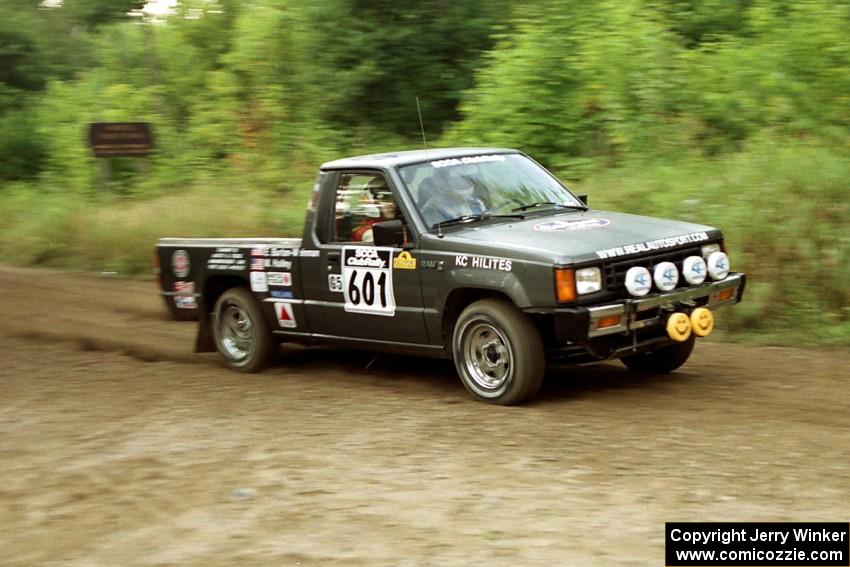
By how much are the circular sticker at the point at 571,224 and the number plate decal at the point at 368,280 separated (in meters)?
1.12

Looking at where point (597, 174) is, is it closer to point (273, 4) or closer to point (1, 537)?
point (1, 537)

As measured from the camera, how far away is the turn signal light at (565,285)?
6.70m

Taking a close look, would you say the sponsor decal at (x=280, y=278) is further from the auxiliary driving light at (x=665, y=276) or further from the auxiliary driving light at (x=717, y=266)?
the auxiliary driving light at (x=717, y=266)

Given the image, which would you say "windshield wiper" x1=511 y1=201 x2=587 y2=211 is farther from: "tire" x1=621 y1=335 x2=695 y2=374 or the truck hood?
"tire" x1=621 y1=335 x2=695 y2=374

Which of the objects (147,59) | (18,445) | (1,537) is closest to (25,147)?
(147,59)

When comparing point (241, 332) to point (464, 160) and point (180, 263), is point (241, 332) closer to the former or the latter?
point (180, 263)

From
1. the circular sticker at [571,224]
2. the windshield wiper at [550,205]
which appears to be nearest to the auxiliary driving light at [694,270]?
the circular sticker at [571,224]

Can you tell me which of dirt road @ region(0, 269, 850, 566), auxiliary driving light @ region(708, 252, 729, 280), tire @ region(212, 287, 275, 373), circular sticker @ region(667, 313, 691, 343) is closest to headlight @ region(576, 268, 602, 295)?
circular sticker @ region(667, 313, 691, 343)

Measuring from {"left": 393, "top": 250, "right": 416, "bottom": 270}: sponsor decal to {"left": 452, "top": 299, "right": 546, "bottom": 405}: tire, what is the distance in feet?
1.75

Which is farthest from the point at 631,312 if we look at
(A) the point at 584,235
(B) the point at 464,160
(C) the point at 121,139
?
(C) the point at 121,139

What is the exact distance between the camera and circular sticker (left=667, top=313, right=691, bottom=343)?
6934mm

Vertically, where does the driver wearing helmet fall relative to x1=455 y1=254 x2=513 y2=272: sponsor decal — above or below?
above

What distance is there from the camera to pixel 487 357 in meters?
7.34

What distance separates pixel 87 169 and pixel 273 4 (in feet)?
19.0
